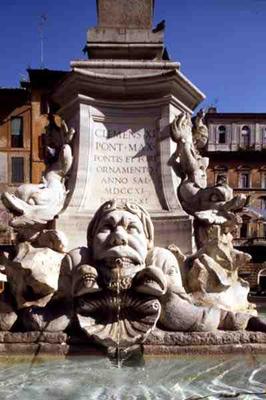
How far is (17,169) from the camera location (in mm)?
37219

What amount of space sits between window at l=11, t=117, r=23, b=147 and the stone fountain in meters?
30.7

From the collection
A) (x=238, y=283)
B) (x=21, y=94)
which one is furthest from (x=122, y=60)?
(x=21, y=94)

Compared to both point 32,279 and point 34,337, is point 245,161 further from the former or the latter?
point 34,337

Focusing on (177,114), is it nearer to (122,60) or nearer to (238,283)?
(122,60)

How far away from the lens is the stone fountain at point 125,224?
182 inches

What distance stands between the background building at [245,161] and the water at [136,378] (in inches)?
1639

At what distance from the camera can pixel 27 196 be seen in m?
6.50

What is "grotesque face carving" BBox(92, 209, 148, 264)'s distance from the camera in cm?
480

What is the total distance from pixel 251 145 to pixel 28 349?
54042mm

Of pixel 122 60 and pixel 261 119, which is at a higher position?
pixel 261 119

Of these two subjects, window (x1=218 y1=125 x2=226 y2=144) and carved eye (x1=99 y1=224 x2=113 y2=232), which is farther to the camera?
window (x1=218 y1=125 x2=226 y2=144)

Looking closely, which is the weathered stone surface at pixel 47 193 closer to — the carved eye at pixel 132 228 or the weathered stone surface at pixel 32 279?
the weathered stone surface at pixel 32 279

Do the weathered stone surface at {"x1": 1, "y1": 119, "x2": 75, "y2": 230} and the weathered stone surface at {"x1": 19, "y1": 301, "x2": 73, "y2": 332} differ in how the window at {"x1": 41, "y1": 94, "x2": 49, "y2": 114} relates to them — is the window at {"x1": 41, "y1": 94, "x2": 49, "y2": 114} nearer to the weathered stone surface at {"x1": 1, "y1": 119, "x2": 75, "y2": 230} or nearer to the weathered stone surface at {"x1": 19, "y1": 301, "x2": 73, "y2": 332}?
the weathered stone surface at {"x1": 1, "y1": 119, "x2": 75, "y2": 230}

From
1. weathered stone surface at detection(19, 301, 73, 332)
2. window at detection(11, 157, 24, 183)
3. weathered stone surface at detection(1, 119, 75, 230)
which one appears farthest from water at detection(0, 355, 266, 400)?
window at detection(11, 157, 24, 183)
